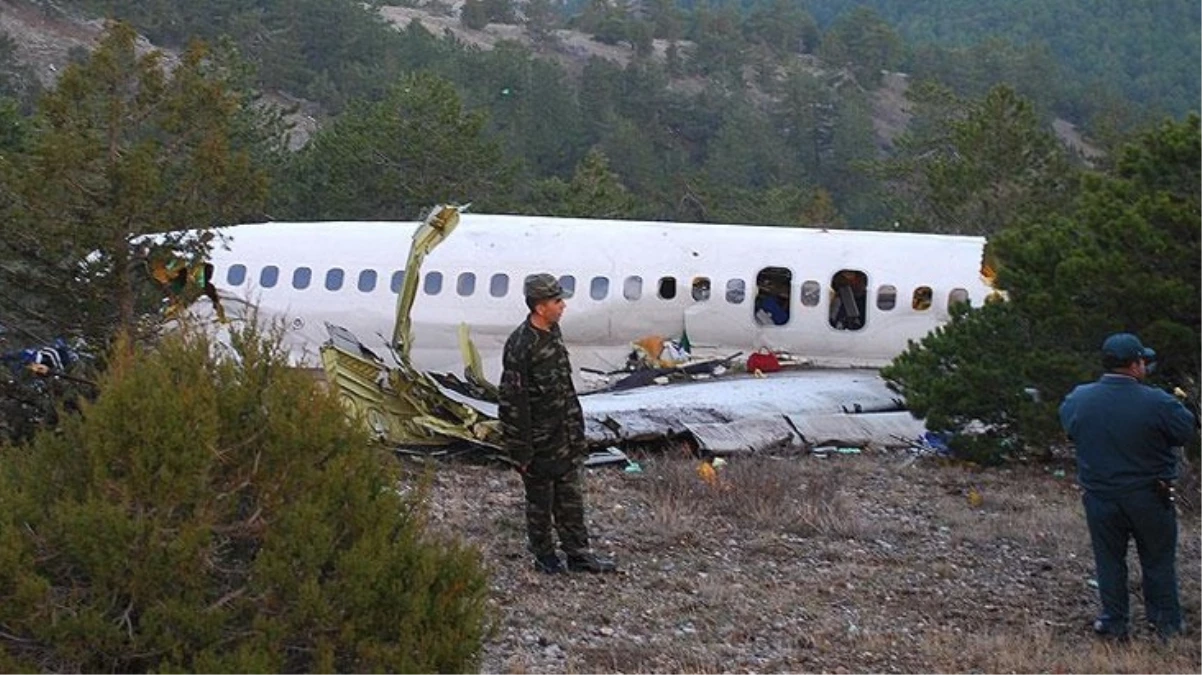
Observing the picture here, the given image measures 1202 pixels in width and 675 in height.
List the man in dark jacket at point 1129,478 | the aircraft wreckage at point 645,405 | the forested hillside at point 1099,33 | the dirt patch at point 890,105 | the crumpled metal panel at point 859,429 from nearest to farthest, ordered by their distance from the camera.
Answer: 1. the man in dark jacket at point 1129,478
2. the aircraft wreckage at point 645,405
3. the crumpled metal panel at point 859,429
4. the dirt patch at point 890,105
5. the forested hillside at point 1099,33

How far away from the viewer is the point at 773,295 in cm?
2045

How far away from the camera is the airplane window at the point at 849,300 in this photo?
20.3m

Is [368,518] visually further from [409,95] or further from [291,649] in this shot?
[409,95]

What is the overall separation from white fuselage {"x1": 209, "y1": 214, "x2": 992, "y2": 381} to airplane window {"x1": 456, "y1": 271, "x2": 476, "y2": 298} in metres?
0.02

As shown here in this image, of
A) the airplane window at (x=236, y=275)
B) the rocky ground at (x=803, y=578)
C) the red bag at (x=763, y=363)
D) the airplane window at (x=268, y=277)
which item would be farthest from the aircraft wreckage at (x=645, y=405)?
the airplane window at (x=236, y=275)

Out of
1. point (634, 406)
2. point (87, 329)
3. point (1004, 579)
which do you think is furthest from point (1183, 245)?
point (87, 329)

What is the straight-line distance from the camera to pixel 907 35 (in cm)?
18412

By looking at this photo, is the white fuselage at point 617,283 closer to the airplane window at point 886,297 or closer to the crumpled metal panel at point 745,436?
the airplane window at point 886,297

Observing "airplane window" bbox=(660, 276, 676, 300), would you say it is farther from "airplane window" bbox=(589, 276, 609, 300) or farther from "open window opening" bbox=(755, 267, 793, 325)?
"open window opening" bbox=(755, 267, 793, 325)

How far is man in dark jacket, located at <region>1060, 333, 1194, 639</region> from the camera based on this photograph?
7.74 meters

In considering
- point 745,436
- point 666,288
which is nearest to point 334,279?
point 666,288

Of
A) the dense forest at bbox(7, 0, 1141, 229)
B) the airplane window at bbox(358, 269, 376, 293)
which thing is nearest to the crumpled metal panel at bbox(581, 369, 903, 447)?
the airplane window at bbox(358, 269, 376, 293)

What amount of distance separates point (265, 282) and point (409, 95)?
20.2m

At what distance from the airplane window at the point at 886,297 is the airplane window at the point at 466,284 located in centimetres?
541
